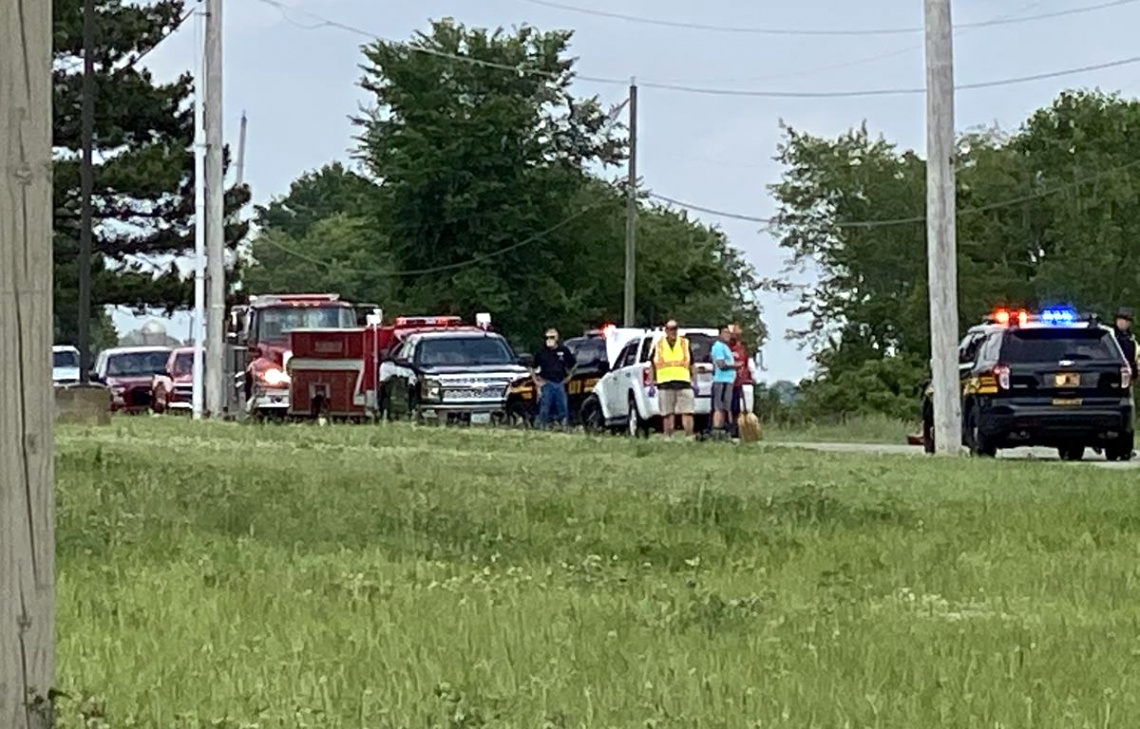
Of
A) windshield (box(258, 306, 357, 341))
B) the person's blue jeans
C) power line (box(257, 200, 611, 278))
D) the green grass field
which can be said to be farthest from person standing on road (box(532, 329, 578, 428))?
power line (box(257, 200, 611, 278))

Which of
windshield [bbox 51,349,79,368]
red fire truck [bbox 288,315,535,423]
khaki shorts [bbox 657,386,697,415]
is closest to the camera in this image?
khaki shorts [bbox 657,386,697,415]

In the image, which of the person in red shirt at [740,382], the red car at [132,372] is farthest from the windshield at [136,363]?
the person in red shirt at [740,382]

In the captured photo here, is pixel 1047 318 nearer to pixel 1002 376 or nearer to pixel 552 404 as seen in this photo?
pixel 1002 376

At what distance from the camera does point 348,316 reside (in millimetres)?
43844

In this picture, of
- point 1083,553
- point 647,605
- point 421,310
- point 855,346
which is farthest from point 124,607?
point 855,346

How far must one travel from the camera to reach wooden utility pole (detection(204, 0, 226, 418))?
4241 centimetres

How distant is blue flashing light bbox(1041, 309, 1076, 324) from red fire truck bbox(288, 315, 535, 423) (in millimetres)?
11345

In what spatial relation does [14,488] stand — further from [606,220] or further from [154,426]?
[606,220]

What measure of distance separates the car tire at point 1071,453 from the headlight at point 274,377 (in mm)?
16245

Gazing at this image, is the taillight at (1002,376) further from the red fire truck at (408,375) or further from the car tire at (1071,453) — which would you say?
the red fire truck at (408,375)

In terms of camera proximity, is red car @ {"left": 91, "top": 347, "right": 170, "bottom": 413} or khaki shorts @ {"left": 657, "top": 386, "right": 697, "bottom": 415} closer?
khaki shorts @ {"left": 657, "top": 386, "right": 697, "bottom": 415}

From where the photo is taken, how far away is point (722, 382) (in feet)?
109

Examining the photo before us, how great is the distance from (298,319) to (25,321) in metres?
37.6

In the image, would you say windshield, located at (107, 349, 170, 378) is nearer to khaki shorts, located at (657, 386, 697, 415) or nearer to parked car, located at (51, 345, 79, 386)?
parked car, located at (51, 345, 79, 386)
